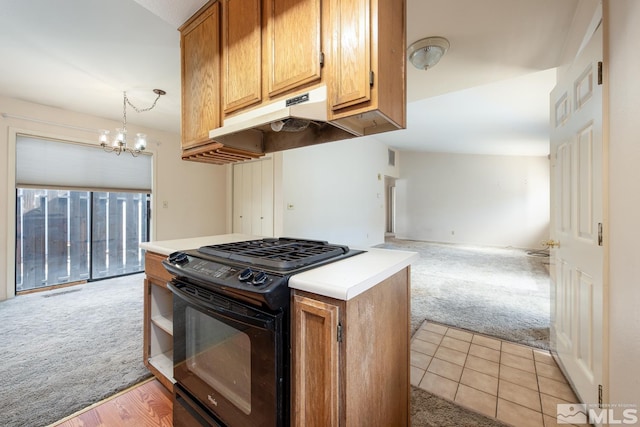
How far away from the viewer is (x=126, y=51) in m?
2.21

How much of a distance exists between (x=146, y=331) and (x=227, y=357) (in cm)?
99

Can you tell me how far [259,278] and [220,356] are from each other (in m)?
0.52

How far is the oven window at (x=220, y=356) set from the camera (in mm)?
986

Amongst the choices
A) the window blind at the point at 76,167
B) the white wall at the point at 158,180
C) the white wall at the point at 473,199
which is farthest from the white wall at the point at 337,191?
the window blind at the point at 76,167

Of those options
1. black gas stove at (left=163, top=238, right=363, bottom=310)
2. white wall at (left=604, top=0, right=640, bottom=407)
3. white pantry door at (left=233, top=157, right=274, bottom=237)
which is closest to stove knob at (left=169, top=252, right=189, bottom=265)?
black gas stove at (left=163, top=238, right=363, bottom=310)

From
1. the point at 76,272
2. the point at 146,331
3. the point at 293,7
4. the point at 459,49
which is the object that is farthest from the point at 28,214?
the point at 459,49

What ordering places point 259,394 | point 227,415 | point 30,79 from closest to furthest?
point 259,394 < point 227,415 < point 30,79

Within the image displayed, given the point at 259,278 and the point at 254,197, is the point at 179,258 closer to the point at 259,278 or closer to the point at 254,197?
the point at 259,278

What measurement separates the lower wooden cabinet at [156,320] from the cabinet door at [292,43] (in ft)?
4.12

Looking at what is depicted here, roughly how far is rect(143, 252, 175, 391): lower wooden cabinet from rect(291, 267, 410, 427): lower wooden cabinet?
1.13 metres

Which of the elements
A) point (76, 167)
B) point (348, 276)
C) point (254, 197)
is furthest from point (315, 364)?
point (76, 167)

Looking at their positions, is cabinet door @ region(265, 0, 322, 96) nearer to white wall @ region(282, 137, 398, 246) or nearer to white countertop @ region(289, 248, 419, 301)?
white countertop @ region(289, 248, 419, 301)

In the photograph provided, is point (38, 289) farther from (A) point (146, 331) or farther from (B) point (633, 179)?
(B) point (633, 179)

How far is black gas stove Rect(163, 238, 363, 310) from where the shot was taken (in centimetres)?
85
